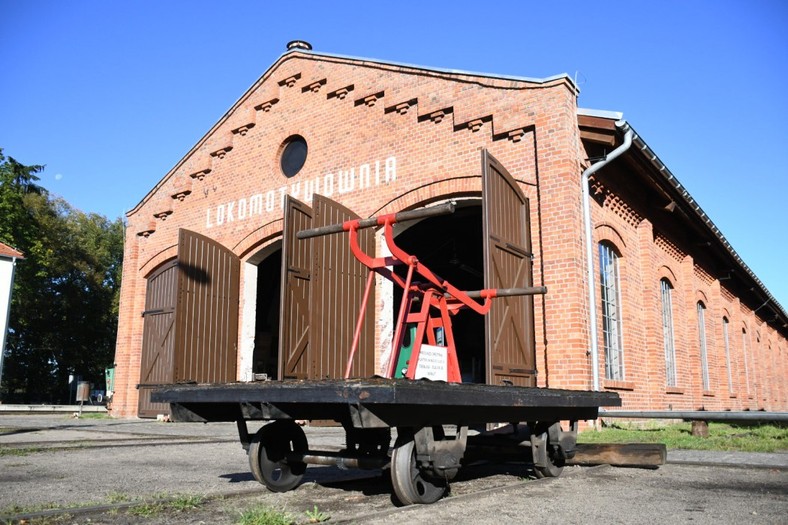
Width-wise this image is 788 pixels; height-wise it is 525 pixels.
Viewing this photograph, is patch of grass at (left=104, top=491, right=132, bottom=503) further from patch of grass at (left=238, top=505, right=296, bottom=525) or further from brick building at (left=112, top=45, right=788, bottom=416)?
brick building at (left=112, top=45, right=788, bottom=416)

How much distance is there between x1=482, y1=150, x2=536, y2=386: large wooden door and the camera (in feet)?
28.3

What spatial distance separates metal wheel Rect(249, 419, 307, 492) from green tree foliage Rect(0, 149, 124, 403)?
36.4 m

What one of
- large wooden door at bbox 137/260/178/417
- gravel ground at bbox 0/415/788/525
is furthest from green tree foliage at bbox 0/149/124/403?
gravel ground at bbox 0/415/788/525

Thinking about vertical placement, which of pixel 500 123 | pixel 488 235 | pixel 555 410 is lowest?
pixel 555 410

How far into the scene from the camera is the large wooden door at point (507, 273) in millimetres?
8617

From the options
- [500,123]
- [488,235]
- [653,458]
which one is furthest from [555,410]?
[500,123]

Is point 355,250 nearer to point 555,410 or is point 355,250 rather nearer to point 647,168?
point 555,410

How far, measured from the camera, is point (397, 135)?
11.6 metres

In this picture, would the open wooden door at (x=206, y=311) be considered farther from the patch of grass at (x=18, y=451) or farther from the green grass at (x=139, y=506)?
the green grass at (x=139, y=506)

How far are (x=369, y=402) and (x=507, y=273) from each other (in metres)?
5.98

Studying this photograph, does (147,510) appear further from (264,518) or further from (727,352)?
(727,352)

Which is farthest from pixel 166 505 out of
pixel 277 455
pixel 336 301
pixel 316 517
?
pixel 336 301

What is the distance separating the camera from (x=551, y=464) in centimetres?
533

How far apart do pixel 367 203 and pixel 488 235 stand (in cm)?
354
